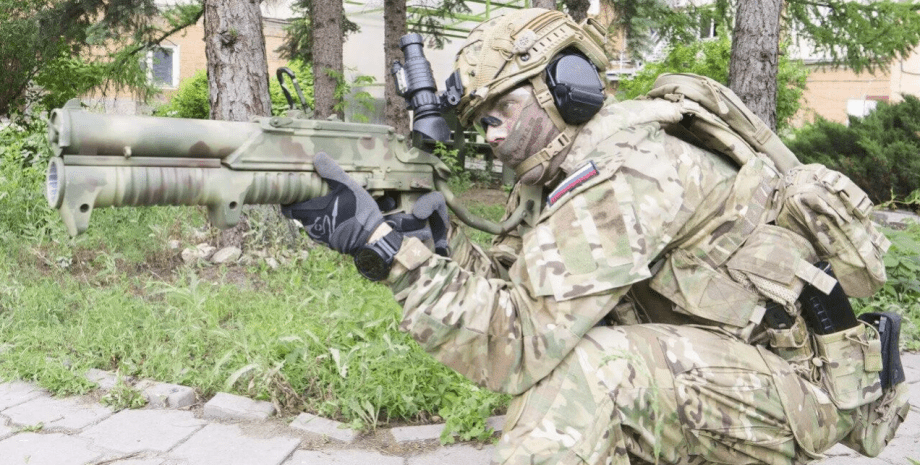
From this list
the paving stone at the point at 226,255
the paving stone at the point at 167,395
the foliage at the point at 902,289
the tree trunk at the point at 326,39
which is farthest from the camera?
the tree trunk at the point at 326,39

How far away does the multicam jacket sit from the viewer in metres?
2.27

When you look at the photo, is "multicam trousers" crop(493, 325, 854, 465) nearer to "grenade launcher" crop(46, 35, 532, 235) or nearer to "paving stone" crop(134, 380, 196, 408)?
"grenade launcher" crop(46, 35, 532, 235)

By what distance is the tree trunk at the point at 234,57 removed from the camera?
5.54m

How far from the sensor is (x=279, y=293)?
5.08 metres

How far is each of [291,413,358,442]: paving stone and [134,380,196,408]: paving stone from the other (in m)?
0.55

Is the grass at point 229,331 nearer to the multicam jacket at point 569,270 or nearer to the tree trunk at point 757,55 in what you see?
the multicam jacket at point 569,270

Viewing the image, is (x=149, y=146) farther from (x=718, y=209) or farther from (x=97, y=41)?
(x=97, y=41)

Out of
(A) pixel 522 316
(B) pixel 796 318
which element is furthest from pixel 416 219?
(B) pixel 796 318

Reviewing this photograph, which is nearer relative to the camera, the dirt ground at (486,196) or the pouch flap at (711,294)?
the pouch flap at (711,294)

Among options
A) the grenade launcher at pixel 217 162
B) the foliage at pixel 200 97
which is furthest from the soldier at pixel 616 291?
the foliage at pixel 200 97

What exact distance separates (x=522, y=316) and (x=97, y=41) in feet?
25.8

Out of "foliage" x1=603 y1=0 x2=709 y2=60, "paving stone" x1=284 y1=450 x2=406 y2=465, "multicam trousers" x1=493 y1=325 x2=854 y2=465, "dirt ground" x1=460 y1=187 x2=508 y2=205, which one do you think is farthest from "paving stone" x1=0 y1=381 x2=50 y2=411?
"foliage" x1=603 y1=0 x2=709 y2=60

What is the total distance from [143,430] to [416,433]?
1104mm

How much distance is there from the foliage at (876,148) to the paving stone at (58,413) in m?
8.17
